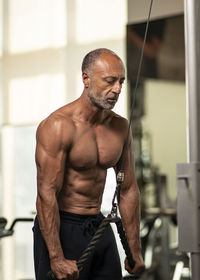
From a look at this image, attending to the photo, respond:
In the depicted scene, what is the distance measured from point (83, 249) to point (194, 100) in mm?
559

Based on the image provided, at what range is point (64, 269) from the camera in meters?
1.62

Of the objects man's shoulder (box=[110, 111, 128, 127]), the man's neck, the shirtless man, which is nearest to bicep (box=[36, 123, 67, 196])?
the shirtless man

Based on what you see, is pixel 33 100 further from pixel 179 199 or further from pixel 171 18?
pixel 179 199

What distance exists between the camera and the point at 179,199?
1732mm

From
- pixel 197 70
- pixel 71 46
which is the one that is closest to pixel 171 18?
pixel 71 46

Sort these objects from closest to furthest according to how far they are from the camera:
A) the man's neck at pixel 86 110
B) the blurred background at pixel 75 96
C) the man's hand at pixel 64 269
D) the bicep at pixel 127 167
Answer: the man's hand at pixel 64 269
the man's neck at pixel 86 110
the bicep at pixel 127 167
the blurred background at pixel 75 96

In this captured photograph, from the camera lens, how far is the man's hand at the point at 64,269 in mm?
1618

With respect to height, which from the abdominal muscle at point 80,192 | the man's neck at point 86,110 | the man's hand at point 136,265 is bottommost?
the man's hand at point 136,265

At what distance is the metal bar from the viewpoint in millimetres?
1713

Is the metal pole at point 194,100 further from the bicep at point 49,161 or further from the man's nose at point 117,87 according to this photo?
the bicep at point 49,161

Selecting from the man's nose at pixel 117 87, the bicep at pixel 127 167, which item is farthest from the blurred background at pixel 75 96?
the man's nose at pixel 117 87

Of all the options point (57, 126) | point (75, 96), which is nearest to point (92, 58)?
point (57, 126)

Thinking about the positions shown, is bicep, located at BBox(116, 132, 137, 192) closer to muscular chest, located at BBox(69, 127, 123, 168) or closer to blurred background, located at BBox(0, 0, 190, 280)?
muscular chest, located at BBox(69, 127, 123, 168)

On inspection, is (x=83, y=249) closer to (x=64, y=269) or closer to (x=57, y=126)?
(x=64, y=269)
